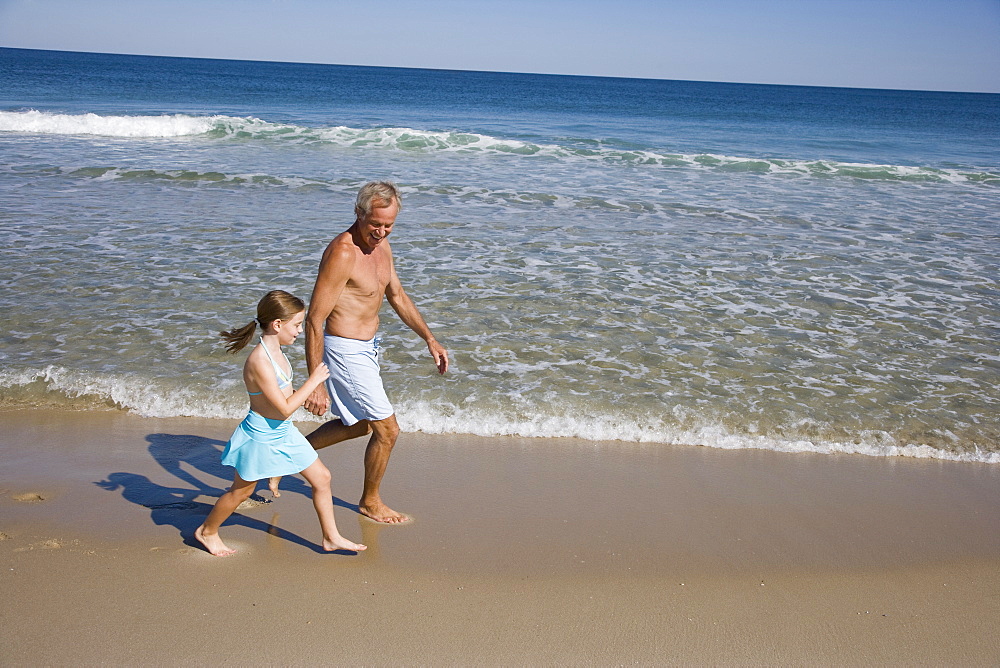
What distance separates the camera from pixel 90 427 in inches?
200

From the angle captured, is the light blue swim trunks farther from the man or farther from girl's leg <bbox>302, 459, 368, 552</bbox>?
girl's leg <bbox>302, 459, 368, 552</bbox>

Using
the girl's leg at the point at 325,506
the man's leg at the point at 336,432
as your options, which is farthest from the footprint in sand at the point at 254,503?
the girl's leg at the point at 325,506

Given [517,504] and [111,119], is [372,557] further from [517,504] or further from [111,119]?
[111,119]

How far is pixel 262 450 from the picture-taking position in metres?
3.39

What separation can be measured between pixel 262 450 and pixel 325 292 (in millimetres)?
782

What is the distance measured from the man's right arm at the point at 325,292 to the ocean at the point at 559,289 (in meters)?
1.72

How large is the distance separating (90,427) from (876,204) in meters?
14.6

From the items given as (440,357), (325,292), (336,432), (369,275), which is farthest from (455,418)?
(325,292)

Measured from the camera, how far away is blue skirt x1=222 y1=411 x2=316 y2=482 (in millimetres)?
3385

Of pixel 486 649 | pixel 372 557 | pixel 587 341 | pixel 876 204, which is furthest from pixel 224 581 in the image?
pixel 876 204

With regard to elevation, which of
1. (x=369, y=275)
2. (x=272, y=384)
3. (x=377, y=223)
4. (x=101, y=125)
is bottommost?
(x=272, y=384)

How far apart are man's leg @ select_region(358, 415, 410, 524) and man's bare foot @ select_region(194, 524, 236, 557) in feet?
2.29

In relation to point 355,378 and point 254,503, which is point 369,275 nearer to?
point 355,378

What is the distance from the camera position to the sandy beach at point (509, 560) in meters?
3.03
